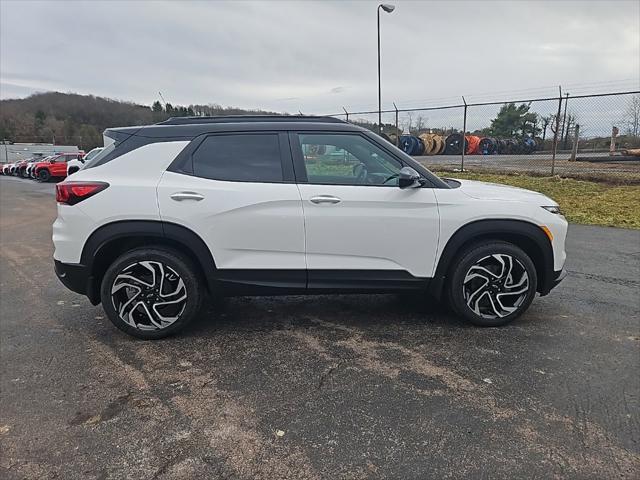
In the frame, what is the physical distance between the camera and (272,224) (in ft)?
11.8

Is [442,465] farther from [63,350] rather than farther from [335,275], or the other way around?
[63,350]

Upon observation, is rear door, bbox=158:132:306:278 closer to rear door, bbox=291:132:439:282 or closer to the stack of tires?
rear door, bbox=291:132:439:282

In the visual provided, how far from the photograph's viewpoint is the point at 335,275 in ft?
12.2

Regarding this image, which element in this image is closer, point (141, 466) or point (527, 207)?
point (141, 466)

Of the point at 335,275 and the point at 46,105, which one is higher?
the point at 46,105

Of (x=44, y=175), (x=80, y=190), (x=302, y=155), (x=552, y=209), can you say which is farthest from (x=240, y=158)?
(x=44, y=175)

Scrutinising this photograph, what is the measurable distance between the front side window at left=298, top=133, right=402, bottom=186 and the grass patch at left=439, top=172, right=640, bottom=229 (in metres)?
6.99

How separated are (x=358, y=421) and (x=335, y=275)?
1.34 metres

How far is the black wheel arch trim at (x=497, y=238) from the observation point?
12.2ft

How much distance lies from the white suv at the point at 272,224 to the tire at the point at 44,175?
82.5 feet

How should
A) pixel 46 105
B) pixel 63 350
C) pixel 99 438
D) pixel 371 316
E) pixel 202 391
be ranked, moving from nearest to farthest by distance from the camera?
1. pixel 99 438
2. pixel 202 391
3. pixel 63 350
4. pixel 371 316
5. pixel 46 105

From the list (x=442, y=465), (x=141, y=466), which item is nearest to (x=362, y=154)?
(x=442, y=465)

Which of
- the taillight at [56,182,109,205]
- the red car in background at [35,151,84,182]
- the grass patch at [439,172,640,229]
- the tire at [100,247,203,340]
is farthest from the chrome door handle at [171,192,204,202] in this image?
the red car in background at [35,151,84,182]

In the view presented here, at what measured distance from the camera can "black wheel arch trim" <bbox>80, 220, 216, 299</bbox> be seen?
140 inches
